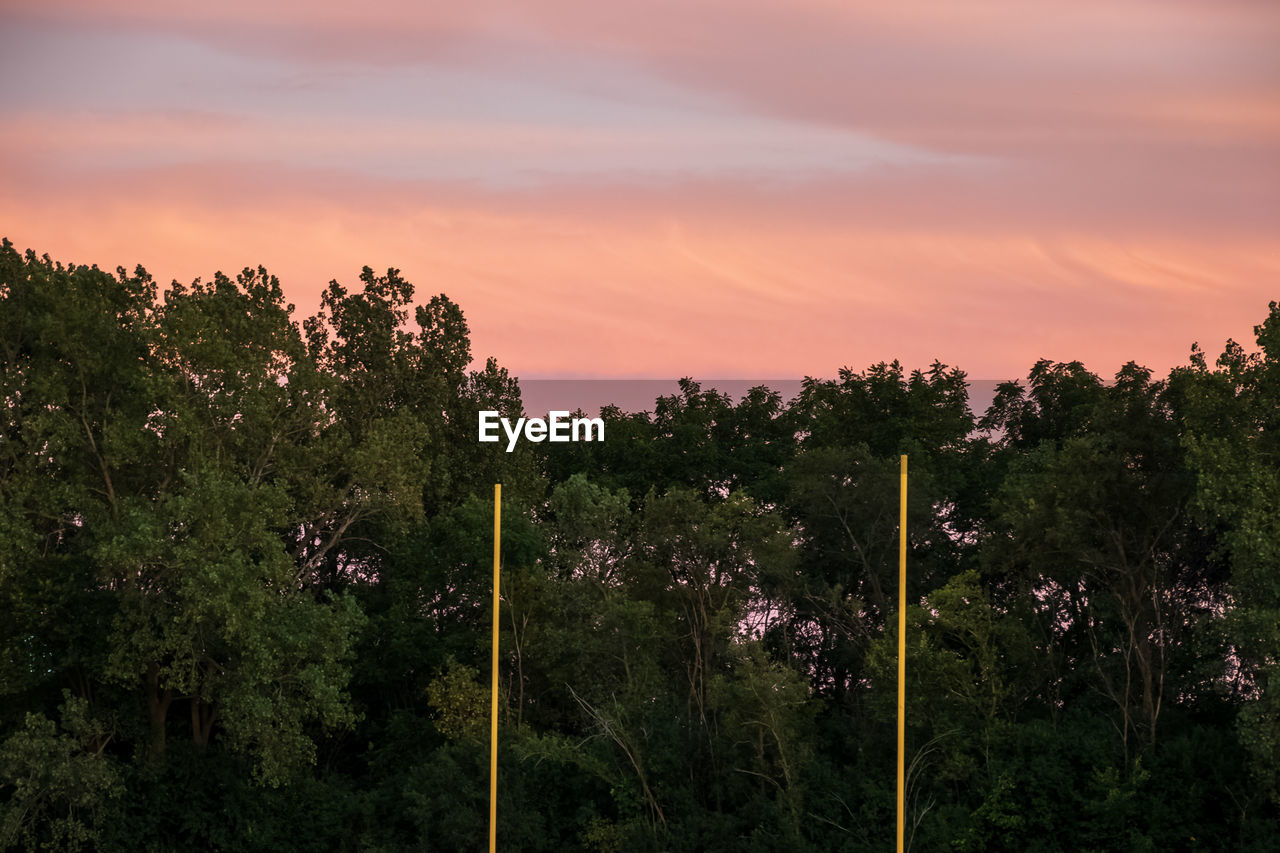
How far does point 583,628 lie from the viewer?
1480 inches

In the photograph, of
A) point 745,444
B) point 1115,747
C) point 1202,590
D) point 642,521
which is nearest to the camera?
point 1115,747

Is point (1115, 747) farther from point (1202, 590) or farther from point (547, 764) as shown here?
point (547, 764)

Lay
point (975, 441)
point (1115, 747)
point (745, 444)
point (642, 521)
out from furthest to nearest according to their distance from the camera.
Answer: point (745, 444) → point (975, 441) → point (642, 521) → point (1115, 747)

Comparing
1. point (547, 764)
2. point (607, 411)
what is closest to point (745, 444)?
point (607, 411)

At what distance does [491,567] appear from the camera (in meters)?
41.0

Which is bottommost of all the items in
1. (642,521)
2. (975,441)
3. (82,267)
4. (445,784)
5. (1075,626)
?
(445,784)

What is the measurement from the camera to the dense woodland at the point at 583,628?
32938mm

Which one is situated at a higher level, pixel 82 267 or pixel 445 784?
pixel 82 267

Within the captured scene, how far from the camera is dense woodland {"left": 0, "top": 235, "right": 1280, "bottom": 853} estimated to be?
32938mm

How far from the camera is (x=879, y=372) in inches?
1932

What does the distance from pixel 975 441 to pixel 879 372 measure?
3710 mm

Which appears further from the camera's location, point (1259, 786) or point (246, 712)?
point (246, 712)

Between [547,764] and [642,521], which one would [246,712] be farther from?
[642,521]

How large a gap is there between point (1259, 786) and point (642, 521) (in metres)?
15.3
